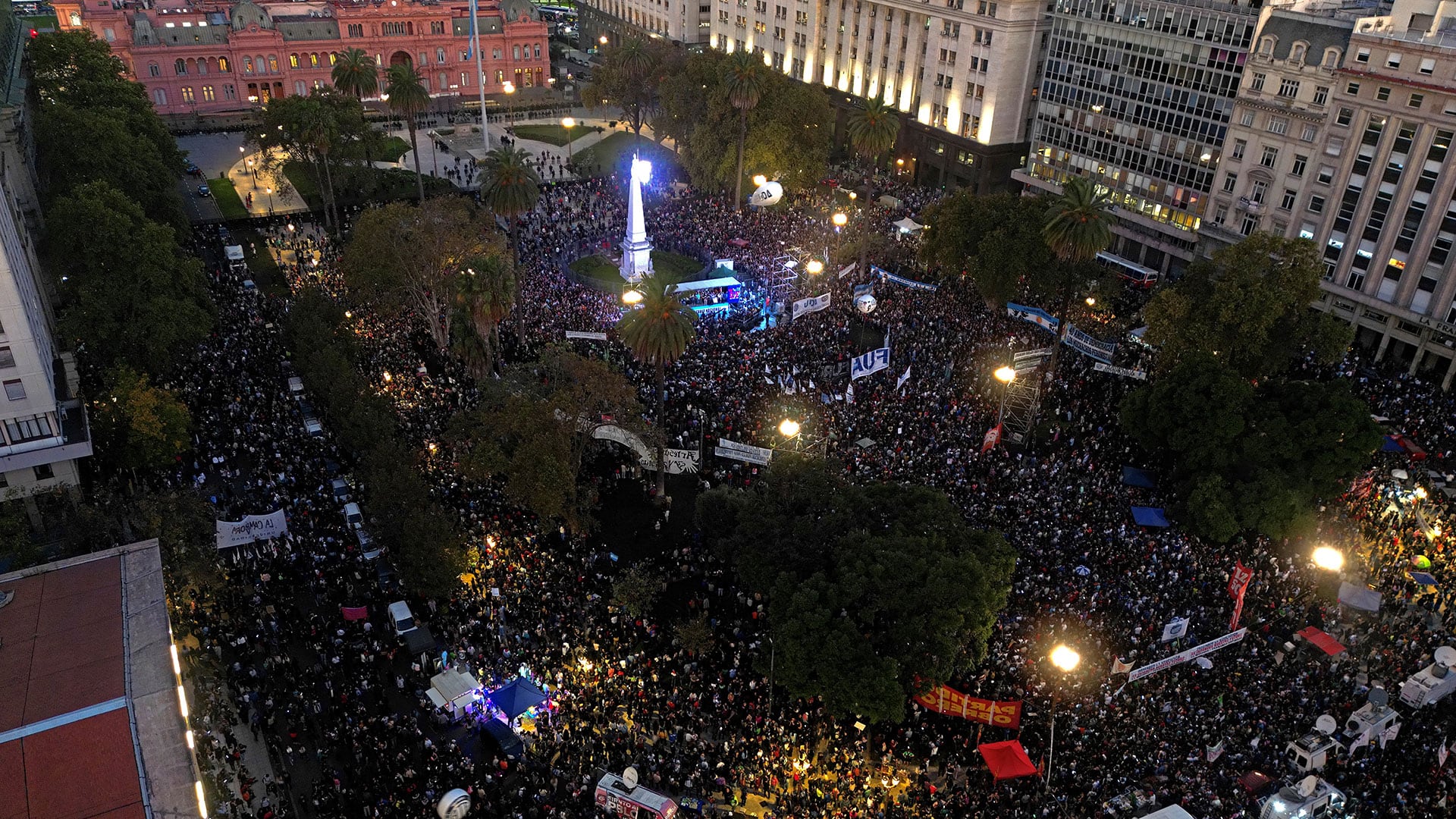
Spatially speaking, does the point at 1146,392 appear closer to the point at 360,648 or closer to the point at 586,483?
the point at 586,483

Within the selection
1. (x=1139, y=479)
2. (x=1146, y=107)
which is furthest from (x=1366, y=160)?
(x=1139, y=479)

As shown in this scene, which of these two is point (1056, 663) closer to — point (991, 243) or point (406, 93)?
point (991, 243)

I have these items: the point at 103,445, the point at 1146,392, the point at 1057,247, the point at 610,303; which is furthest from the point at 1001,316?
the point at 103,445

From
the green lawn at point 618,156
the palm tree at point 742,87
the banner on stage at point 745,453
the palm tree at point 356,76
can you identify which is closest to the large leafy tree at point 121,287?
the banner on stage at point 745,453

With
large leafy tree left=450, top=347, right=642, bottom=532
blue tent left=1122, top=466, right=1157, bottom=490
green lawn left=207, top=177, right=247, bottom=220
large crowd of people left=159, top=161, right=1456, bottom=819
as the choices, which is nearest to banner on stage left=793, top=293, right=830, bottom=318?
large crowd of people left=159, top=161, right=1456, bottom=819

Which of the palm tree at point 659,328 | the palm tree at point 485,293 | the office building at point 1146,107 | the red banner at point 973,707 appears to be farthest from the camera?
the office building at point 1146,107

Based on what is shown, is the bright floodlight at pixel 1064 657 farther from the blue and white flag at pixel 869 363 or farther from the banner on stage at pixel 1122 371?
the banner on stage at pixel 1122 371
